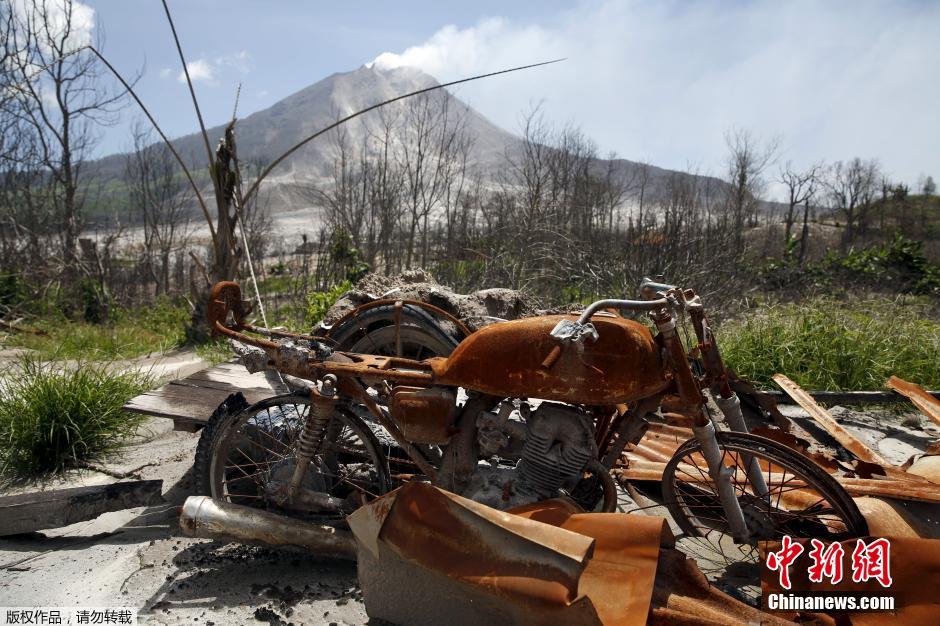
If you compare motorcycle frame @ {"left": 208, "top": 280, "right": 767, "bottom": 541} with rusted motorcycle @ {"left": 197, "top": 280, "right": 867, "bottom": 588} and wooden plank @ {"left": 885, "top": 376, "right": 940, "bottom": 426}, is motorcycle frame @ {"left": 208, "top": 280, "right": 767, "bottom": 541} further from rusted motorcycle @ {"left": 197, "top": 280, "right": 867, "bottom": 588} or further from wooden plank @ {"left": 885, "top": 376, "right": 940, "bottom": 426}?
wooden plank @ {"left": 885, "top": 376, "right": 940, "bottom": 426}

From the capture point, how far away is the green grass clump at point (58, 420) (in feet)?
13.5

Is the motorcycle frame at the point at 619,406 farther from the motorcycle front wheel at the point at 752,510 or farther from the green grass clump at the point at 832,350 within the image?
the green grass clump at the point at 832,350

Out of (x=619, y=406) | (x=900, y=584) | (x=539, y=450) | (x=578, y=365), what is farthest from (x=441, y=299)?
(x=900, y=584)

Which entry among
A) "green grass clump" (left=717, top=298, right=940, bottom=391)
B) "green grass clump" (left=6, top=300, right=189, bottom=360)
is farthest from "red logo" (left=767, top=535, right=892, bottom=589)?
"green grass clump" (left=6, top=300, right=189, bottom=360)

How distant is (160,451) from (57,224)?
1050 cm

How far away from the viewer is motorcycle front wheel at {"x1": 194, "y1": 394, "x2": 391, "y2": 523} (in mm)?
2920

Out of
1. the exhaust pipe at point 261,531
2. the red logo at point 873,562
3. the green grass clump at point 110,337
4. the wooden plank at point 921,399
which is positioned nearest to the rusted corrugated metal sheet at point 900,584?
the red logo at point 873,562

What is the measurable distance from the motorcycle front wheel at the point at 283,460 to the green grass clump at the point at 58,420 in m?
1.67

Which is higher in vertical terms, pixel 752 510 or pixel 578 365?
pixel 578 365

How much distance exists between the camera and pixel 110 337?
7973mm

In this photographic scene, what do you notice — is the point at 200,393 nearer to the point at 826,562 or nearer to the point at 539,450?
the point at 539,450

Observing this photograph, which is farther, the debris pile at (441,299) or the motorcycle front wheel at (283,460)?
the debris pile at (441,299)

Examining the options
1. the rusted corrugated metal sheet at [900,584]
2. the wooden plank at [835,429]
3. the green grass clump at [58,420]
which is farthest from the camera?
the green grass clump at [58,420]

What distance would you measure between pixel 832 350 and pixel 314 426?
17.8ft
